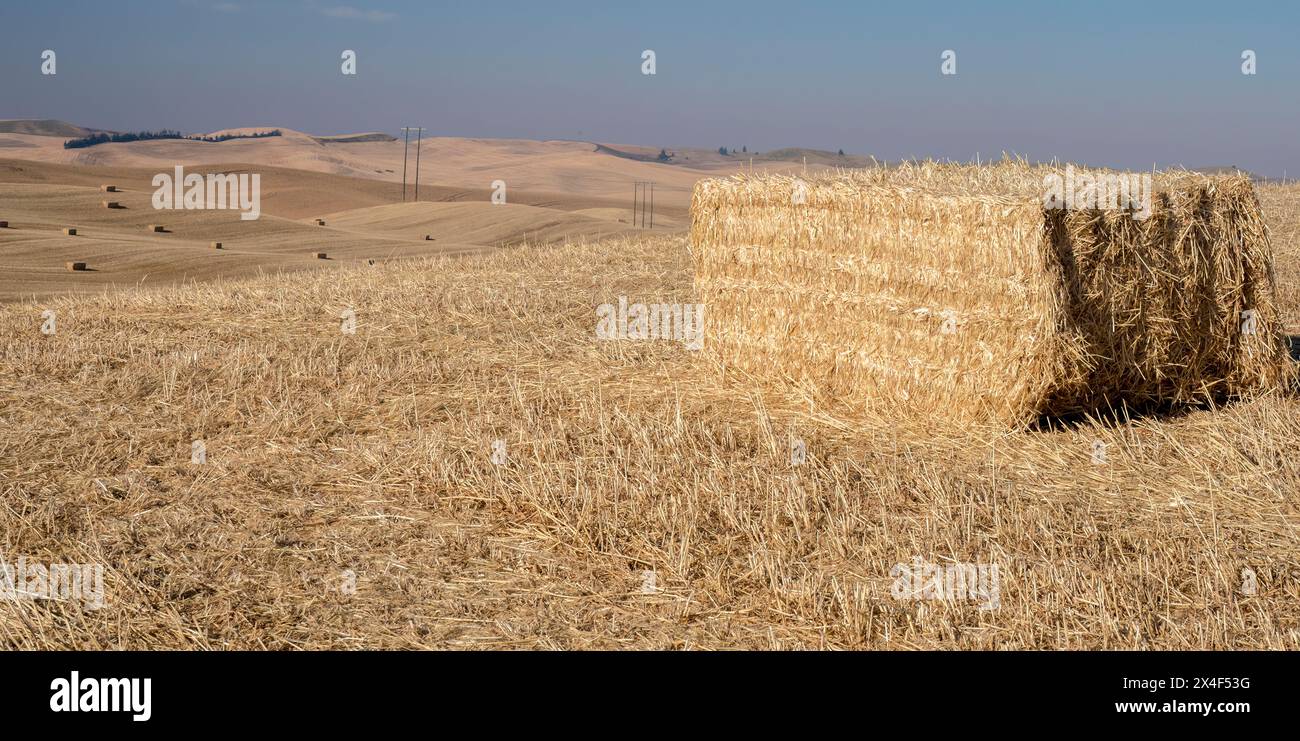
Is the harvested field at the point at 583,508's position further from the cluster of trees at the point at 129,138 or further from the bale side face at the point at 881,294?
the cluster of trees at the point at 129,138

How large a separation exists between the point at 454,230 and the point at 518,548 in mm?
43813

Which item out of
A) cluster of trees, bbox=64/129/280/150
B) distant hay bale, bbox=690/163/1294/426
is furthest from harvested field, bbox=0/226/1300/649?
cluster of trees, bbox=64/129/280/150

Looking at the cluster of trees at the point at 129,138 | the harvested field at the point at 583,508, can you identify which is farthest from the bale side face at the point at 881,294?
the cluster of trees at the point at 129,138

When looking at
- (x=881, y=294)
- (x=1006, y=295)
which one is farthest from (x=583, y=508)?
(x=881, y=294)

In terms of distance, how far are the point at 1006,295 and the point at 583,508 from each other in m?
3.83

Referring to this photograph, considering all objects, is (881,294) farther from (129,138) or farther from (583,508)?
(129,138)

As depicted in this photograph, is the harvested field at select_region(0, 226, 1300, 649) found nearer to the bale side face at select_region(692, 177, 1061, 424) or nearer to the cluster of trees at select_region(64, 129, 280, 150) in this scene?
the bale side face at select_region(692, 177, 1061, 424)

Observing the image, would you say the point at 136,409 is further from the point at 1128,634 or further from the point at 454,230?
the point at 454,230

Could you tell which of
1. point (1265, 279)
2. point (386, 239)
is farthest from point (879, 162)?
point (386, 239)

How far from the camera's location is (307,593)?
18.8 feet

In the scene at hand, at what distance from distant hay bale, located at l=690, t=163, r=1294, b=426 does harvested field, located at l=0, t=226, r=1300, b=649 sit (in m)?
0.36

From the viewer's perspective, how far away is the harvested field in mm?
5246

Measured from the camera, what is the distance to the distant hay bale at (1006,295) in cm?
834

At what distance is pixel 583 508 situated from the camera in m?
6.66
